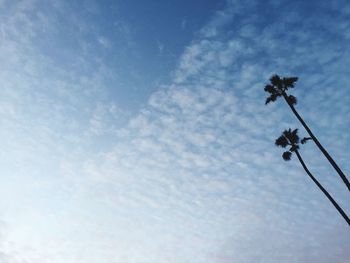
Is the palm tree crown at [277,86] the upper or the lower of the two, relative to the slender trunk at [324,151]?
upper

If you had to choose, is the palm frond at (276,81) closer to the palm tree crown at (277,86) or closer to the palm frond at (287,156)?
the palm tree crown at (277,86)

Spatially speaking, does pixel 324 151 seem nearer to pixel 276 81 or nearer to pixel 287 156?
pixel 287 156

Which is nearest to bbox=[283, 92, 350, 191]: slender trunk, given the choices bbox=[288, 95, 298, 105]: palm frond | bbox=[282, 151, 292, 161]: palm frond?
bbox=[288, 95, 298, 105]: palm frond

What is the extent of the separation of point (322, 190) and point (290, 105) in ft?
25.0

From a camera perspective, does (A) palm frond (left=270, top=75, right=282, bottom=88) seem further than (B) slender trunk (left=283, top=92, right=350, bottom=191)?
Yes

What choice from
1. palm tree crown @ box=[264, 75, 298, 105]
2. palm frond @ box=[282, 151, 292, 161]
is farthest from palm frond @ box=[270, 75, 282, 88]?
palm frond @ box=[282, 151, 292, 161]

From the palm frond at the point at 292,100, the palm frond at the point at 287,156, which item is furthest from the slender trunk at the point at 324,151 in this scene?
the palm frond at the point at 287,156

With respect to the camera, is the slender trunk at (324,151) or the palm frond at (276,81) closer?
the slender trunk at (324,151)

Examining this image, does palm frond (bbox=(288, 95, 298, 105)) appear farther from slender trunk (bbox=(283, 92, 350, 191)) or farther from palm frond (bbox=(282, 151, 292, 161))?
palm frond (bbox=(282, 151, 292, 161))

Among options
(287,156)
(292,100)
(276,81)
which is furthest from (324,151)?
(276,81)

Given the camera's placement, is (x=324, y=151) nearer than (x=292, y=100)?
Yes

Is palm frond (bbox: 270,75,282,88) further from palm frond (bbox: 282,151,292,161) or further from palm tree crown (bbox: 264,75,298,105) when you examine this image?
palm frond (bbox: 282,151,292,161)

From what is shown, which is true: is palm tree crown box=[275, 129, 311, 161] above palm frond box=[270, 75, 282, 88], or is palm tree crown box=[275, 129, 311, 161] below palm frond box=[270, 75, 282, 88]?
below

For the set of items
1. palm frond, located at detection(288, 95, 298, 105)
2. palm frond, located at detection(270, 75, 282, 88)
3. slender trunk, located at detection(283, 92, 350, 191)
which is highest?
palm frond, located at detection(270, 75, 282, 88)
